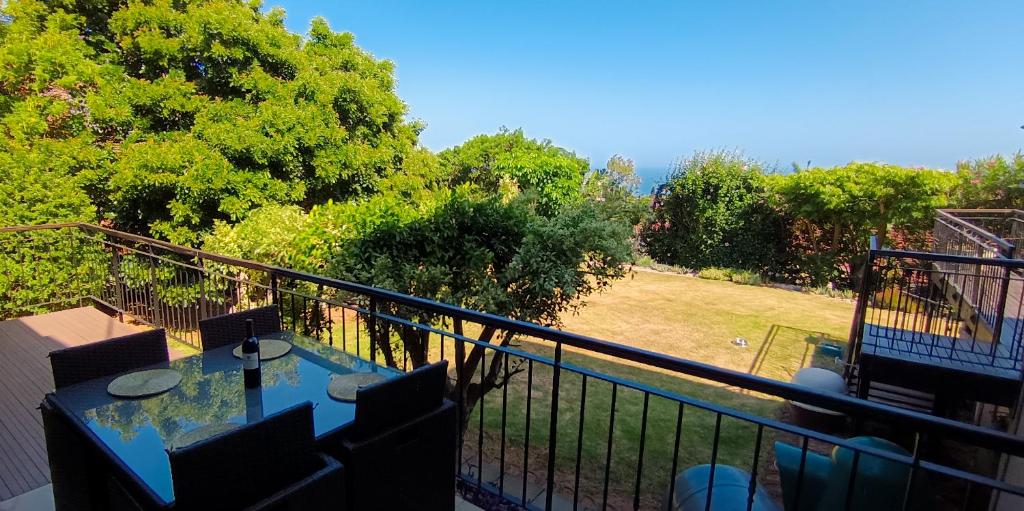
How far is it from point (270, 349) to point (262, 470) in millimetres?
1139

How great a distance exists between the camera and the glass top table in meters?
1.45

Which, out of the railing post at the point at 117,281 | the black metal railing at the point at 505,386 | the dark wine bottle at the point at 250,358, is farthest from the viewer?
the railing post at the point at 117,281

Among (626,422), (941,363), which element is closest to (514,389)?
(626,422)

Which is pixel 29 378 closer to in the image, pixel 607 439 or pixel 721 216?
pixel 607 439

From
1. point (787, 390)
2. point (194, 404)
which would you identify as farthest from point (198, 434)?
point (787, 390)

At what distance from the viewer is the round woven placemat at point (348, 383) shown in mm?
1800

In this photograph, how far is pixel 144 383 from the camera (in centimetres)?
186

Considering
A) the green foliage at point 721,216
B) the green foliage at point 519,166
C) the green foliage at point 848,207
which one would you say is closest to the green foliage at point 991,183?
the green foliage at point 848,207

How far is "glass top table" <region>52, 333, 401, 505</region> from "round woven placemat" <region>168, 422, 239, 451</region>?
0.02 m

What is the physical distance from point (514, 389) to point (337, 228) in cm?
267

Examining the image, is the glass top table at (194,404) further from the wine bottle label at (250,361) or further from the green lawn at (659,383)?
the green lawn at (659,383)

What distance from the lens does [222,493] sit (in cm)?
116

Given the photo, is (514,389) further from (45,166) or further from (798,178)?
(798,178)

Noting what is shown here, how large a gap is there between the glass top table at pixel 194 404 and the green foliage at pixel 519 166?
7446mm
